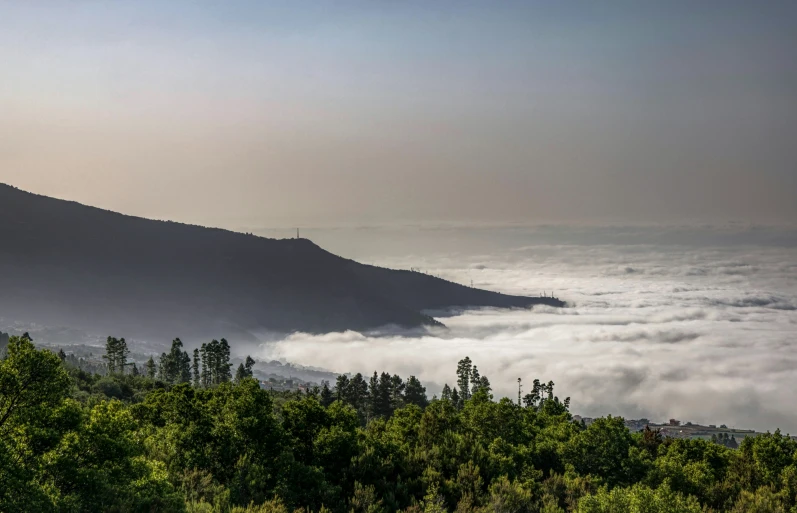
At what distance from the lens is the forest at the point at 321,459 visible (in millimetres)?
32469

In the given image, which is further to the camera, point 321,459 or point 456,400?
point 456,400

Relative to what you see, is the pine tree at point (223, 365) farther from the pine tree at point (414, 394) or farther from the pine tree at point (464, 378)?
the pine tree at point (464, 378)

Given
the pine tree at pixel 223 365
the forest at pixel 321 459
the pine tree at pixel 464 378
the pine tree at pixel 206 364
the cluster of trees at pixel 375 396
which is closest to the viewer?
the forest at pixel 321 459

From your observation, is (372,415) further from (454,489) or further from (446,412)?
(454,489)

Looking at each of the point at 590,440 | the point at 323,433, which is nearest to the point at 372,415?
the point at 590,440

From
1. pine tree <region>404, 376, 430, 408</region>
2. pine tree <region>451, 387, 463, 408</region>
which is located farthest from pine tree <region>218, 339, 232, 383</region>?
pine tree <region>451, 387, 463, 408</region>

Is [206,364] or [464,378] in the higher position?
[206,364]

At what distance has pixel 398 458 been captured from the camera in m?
62.9

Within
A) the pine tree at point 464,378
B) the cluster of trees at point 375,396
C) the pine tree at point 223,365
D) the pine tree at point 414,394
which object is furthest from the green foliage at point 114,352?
the pine tree at point 464,378

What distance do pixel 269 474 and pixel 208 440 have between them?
17.9 feet

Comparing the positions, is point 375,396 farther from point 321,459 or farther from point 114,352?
point 321,459

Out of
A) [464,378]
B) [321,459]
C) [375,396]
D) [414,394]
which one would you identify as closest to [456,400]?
[464,378]

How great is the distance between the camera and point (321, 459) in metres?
57.8

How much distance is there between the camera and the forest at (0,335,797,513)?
3247 cm
